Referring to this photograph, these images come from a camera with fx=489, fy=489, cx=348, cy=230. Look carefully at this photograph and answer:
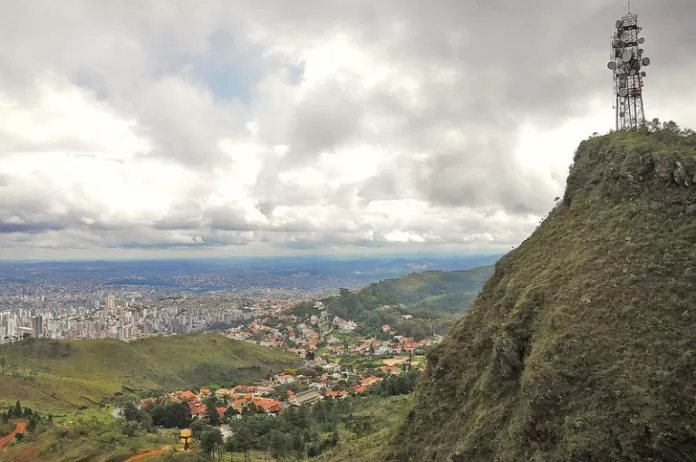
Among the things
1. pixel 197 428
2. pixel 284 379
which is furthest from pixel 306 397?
pixel 197 428

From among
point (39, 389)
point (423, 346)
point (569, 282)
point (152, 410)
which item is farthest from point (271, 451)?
point (423, 346)

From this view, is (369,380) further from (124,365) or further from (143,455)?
(124,365)

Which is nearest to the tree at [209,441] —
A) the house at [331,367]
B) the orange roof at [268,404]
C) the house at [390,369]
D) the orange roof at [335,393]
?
the orange roof at [268,404]

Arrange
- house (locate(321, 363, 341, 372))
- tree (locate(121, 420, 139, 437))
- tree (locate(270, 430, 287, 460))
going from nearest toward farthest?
1. tree (locate(270, 430, 287, 460))
2. tree (locate(121, 420, 139, 437))
3. house (locate(321, 363, 341, 372))

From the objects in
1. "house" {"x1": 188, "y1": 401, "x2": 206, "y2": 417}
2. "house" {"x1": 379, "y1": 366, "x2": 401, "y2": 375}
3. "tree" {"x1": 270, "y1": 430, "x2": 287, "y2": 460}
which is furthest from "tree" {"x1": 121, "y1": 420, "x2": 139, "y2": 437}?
"house" {"x1": 379, "y1": 366, "x2": 401, "y2": 375}

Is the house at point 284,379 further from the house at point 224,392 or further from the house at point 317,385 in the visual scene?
the house at point 224,392

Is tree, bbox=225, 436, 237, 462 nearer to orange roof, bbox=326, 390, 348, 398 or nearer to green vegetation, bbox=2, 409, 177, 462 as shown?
green vegetation, bbox=2, 409, 177, 462
